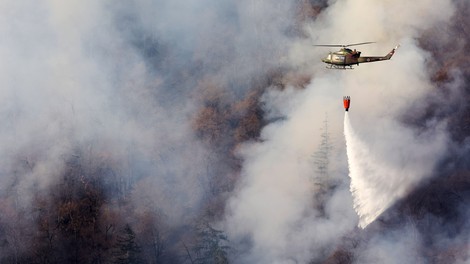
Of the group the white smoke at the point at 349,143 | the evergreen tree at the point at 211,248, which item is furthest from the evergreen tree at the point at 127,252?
the white smoke at the point at 349,143

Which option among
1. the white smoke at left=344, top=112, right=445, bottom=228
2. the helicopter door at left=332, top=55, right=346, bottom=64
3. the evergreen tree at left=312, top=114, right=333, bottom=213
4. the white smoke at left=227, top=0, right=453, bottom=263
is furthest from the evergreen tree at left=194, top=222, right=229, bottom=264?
the helicopter door at left=332, top=55, right=346, bottom=64

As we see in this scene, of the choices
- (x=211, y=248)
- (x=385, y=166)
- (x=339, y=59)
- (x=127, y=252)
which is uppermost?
(x=339, y=59)

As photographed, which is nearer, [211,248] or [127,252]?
[127,252]

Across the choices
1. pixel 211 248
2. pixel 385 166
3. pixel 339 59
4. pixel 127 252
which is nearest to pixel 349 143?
pixel 385 166

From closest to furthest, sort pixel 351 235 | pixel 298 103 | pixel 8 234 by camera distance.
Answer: pixel 351 235
pixel 8 234
pixel 298 103

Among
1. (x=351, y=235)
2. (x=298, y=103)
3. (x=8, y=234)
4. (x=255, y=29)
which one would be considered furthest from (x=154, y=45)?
(x=351, y=235)

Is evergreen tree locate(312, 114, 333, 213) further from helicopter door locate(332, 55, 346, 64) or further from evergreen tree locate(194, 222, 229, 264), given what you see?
helicopter door locate(332, 55, 346, 64)

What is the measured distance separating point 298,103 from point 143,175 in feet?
52.1

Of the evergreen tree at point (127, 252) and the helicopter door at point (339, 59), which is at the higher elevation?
the helicopter door at point (339, 59)

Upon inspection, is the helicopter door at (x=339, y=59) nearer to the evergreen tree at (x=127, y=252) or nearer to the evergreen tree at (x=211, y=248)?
the evergreen tree at (x=211, y=248)

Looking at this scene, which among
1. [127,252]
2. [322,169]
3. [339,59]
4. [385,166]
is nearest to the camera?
[339,59]

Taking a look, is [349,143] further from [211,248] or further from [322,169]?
[211,248]

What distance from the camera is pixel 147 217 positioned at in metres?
76.8

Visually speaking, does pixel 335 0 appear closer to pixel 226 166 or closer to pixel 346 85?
pixel 346 85
